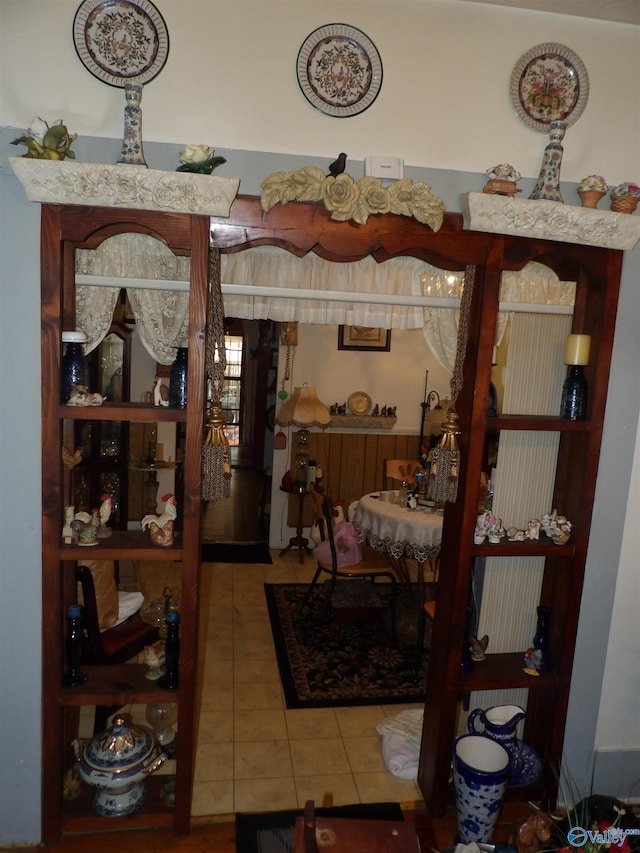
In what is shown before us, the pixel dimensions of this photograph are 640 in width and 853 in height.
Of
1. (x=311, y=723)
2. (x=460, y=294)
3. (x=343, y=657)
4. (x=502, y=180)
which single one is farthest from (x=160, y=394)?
(x=343, y=657)

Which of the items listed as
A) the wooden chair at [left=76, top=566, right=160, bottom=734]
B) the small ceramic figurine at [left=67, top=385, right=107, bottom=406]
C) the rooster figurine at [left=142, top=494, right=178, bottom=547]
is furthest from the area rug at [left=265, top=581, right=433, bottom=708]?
the small ceramic figurine at [left=67, top=385, right=107, bottom=406]

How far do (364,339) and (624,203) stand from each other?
370cm

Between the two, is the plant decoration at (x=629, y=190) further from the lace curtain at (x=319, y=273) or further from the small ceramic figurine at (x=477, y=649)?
the small ceramic figurine at (x=477, y=649)

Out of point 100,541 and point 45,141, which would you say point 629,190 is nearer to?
point 45,141

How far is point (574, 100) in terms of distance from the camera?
2527 mm

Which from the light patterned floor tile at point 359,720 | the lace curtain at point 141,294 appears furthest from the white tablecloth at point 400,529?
the lace curtain at point 141,294

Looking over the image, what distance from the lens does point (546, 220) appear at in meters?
2.33

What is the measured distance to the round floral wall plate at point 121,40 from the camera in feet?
7.20

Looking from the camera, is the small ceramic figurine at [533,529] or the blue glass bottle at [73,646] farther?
the small ceramic figurine at [533,529]

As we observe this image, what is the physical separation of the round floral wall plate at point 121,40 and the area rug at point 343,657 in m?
3.13

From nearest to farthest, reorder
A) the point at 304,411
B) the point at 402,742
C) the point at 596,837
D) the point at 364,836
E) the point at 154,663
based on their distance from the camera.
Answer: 1. the point at 596,837
2. the point at 364,836
3. the point at 154,663
4. the point at 402,742
5. the point at 304,411

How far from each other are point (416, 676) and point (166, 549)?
2.23 meters

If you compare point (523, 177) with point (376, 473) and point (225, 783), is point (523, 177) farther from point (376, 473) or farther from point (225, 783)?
point (376, 473)

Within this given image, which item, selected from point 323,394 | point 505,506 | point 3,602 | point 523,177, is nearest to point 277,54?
point 523,177
